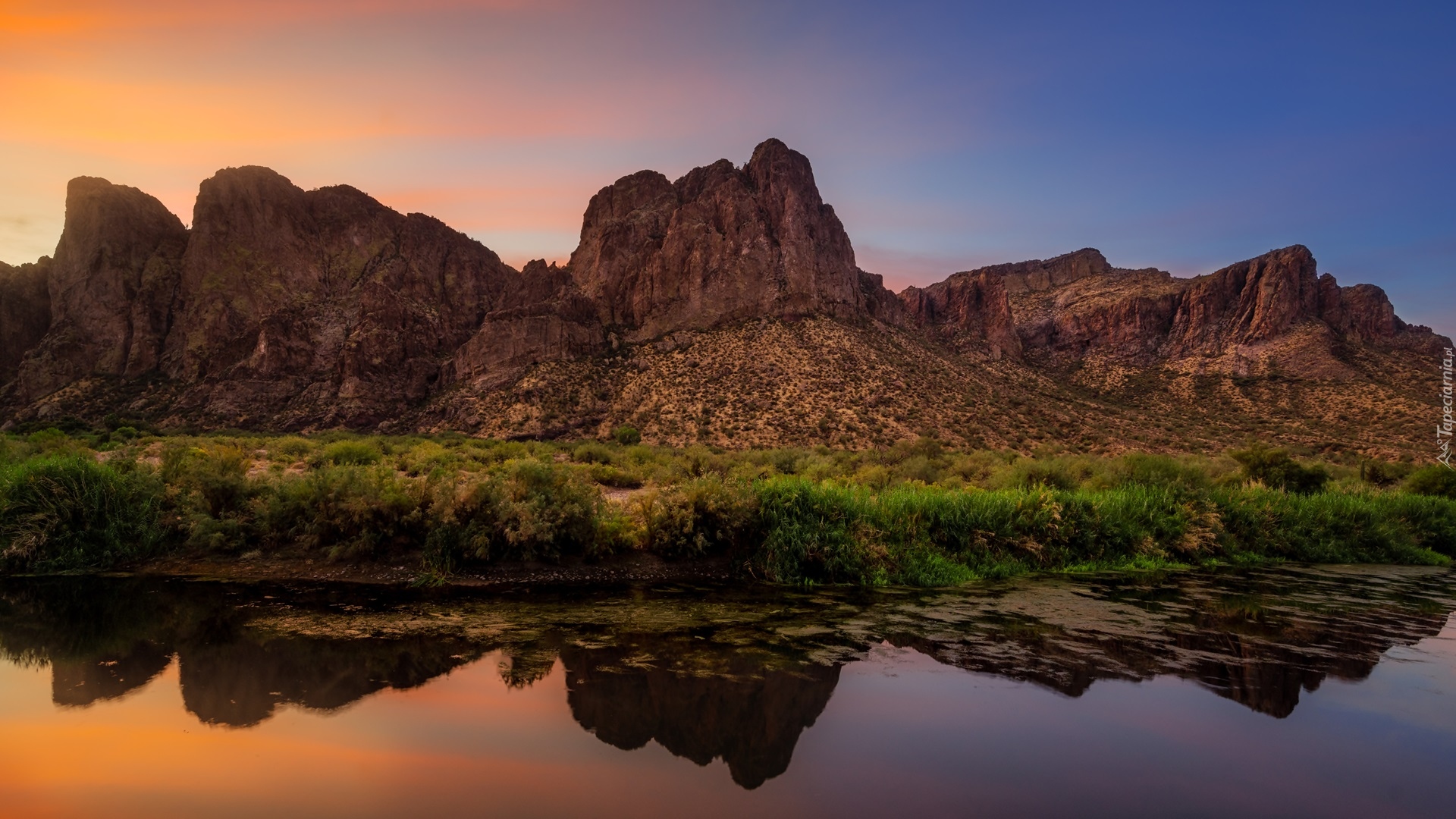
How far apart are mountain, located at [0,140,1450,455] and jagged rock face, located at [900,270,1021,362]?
641mm

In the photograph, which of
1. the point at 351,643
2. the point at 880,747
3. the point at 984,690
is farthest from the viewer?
the point at 351,643

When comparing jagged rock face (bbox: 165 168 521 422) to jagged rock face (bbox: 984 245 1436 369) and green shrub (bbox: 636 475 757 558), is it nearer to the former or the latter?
green shrub (bbox: 636 475 757 558)

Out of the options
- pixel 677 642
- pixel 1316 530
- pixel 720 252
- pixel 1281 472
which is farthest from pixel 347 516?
pixel 720 252

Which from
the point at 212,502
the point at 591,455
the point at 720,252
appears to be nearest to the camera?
the point at 212,502

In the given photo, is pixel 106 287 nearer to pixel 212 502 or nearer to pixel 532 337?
pixel 532 337

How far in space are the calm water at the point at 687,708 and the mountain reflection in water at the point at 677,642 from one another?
5cm

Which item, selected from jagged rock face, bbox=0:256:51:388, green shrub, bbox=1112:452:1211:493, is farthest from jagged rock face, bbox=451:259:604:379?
jagged rock face, bbox=0:256:51:388

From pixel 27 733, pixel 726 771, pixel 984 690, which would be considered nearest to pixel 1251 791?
pixel 984 690

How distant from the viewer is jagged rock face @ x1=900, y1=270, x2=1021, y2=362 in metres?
112

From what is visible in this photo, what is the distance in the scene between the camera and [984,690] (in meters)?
8.53

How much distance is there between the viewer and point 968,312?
124 meters

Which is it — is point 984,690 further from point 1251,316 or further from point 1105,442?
point 1251,316

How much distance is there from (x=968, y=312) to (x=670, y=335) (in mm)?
63441

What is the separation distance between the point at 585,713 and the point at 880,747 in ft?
10.1
